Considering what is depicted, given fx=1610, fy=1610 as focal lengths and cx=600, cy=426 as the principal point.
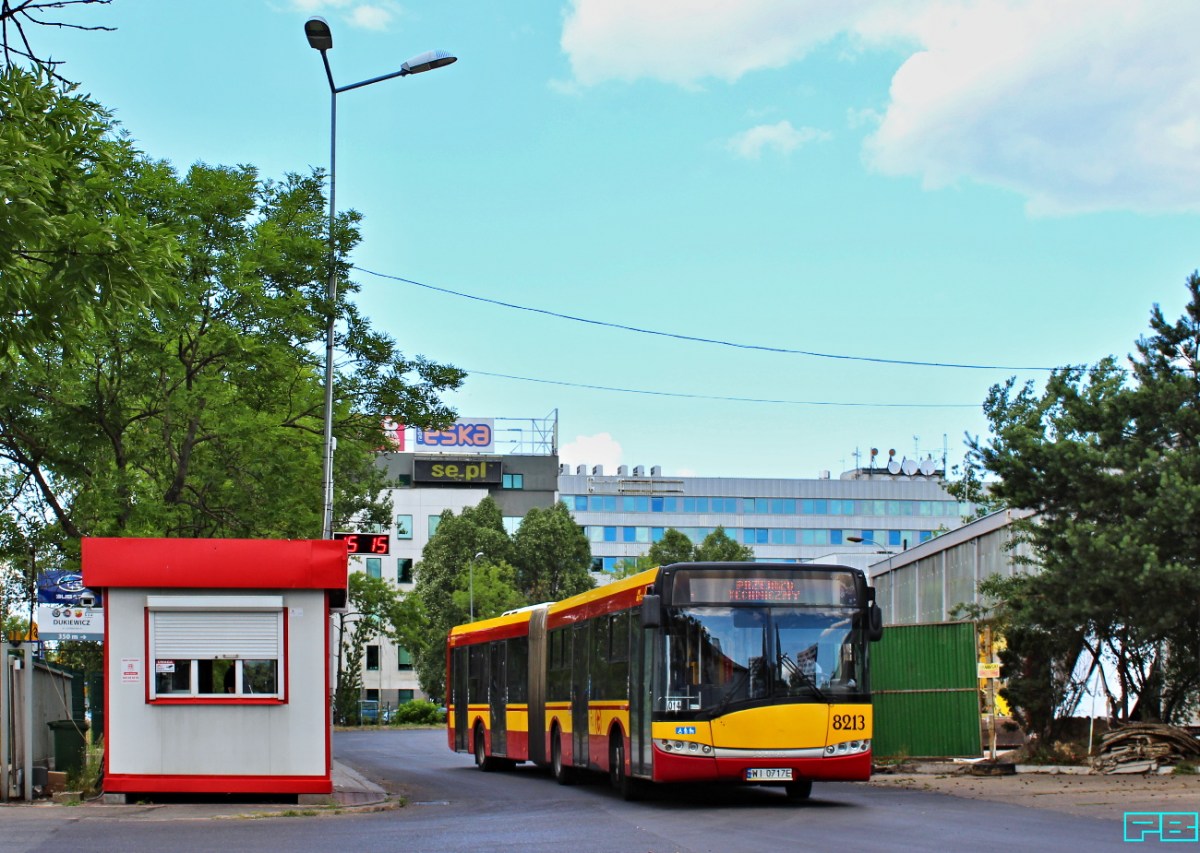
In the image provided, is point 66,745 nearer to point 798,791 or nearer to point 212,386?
point 212,386

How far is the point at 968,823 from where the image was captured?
51.4ft

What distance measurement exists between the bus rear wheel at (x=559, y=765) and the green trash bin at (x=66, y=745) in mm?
7020

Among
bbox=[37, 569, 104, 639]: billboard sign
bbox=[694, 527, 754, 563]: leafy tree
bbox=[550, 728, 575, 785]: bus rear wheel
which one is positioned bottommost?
bbox=[550, 728, 575, 785]: bus rear wheel

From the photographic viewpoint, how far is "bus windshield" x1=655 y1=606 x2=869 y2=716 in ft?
60.2

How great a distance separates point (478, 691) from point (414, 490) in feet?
276

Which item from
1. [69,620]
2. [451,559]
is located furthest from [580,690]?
[451,559]

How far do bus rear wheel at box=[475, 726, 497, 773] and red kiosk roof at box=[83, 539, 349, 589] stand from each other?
36.9 ft

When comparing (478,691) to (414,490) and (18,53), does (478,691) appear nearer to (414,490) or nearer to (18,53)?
(18,53)

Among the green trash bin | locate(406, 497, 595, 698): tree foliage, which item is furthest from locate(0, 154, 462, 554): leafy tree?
locate(406, 497, 595, 698): tree foliage

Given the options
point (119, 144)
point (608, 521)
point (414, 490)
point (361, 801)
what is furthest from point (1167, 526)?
point (608, 521)

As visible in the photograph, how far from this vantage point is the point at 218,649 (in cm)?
1919

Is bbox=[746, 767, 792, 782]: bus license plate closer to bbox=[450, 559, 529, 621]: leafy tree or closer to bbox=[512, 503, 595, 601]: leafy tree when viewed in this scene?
bbox=[450, 559, 529, 621]: leafy tree

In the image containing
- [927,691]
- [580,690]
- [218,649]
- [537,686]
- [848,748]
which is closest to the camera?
[848,748]

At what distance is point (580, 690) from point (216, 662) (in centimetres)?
561
